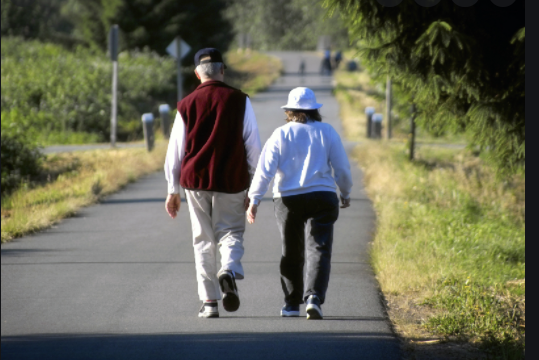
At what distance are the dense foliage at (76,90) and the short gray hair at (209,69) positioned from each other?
650 inches

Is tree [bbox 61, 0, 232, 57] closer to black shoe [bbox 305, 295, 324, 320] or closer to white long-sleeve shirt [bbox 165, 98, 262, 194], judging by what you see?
white long-sleeve shirt [bbox 165, 98, 262, 194]

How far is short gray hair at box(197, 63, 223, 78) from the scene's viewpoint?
537 cm

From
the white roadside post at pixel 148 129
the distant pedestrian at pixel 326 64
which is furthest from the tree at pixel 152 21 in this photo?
the white roadside post at pixel 148 129

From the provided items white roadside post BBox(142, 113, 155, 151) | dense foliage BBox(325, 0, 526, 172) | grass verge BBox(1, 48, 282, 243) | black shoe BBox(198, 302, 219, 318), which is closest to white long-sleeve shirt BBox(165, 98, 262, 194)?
black shoe BBox(198, 302, 219, 318)

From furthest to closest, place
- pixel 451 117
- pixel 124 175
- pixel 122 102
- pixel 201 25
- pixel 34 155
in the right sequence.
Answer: pixel 201 25
pixel 122 102
pixel 34 155
pixel 124 175
pixel 451 117

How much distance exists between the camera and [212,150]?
5293 millimetres

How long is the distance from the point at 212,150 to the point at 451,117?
4586mm

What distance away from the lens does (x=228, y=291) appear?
5238mm

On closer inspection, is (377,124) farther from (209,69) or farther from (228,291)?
(228,291)

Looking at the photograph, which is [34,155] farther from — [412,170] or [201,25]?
[201,25]

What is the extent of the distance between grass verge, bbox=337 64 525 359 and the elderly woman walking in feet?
2.73

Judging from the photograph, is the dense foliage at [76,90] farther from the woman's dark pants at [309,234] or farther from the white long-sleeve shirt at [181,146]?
the woman's dark pants at [309,234]

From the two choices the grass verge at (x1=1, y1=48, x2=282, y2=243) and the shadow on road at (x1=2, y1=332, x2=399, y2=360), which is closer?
the shadow on road at (x1=2, y1=332, x2=399, y2=360)

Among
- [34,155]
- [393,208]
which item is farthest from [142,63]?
[393,208]
